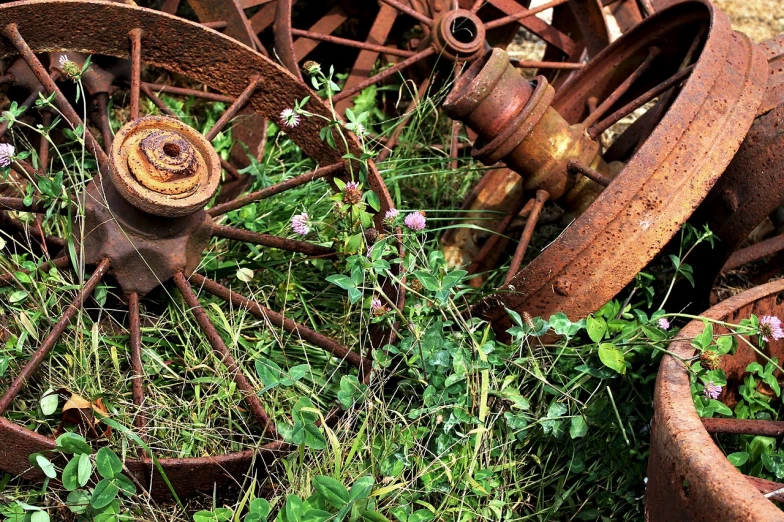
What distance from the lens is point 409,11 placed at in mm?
3732

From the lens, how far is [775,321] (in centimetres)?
246

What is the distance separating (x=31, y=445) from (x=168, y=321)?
60 cm

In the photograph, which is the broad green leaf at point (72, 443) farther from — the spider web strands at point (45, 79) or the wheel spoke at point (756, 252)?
the wheel spoke at point (756, 252)

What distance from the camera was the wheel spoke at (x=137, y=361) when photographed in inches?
97.7

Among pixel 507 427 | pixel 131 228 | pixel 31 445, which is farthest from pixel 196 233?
pixel 507 427

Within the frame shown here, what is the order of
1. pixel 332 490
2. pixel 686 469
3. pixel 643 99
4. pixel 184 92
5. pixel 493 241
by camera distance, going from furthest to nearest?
1. pixel 184 92
2. pixel 493 241
3. pixel 643 99
4. pixel 332 490
5. pixel 686 469

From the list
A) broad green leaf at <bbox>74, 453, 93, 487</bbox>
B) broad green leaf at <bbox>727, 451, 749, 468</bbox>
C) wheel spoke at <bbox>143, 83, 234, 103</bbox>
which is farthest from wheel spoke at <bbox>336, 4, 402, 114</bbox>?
broad green leaf at <bbox>727, 451, 749, 468</bbox>

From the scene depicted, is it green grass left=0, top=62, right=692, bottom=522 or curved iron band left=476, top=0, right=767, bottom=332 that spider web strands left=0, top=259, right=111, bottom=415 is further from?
curved iron band left=476, top=0, right=767, bottom=332

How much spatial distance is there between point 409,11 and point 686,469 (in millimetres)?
2427

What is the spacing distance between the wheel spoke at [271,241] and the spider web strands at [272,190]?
6cm

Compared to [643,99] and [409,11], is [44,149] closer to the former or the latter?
[409,11]

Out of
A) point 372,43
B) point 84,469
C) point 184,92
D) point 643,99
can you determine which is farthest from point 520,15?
point 84,469

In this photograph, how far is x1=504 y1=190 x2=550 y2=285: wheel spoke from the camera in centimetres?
287

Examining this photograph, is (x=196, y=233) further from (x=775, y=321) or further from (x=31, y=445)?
(x=775, y=321)
